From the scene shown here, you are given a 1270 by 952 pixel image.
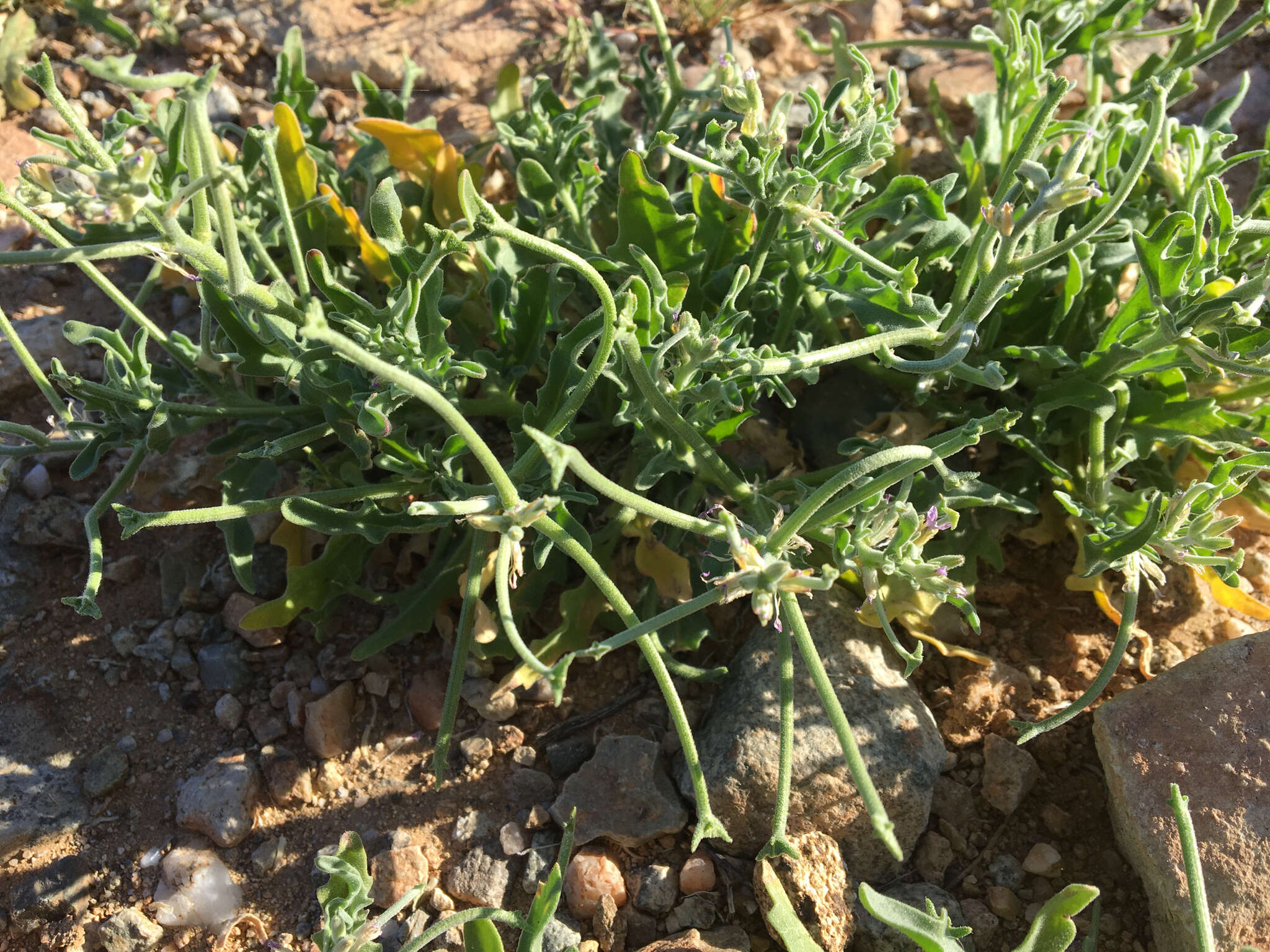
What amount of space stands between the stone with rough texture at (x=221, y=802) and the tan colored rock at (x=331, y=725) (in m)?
0.16

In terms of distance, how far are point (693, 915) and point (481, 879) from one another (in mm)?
498

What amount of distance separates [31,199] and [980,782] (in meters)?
2.43

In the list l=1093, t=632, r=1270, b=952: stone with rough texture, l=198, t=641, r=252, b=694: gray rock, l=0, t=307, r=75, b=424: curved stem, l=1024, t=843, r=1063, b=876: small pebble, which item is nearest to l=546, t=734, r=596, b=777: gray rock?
l=198, t=641, r=252, b=694: gray rock

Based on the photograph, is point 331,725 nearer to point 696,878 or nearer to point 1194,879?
point 696,878

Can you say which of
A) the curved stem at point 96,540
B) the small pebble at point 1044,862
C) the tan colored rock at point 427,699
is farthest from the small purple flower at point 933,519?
the curved stem at point 96,540

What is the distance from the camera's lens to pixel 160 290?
132 inches

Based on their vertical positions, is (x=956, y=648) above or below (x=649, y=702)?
above

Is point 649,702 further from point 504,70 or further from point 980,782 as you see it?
point 504,70

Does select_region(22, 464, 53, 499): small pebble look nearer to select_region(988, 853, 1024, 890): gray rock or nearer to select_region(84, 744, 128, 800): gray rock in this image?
select_region(84, 744, 128, 800): gray rock

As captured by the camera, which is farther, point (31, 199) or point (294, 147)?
point (294, 147)

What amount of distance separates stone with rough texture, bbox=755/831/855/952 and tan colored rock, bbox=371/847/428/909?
0.78m

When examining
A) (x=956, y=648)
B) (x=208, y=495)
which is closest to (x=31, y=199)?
(x=208, y=495)

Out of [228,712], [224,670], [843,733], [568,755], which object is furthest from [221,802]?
[843,733]

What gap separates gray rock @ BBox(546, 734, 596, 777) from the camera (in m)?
2.58
